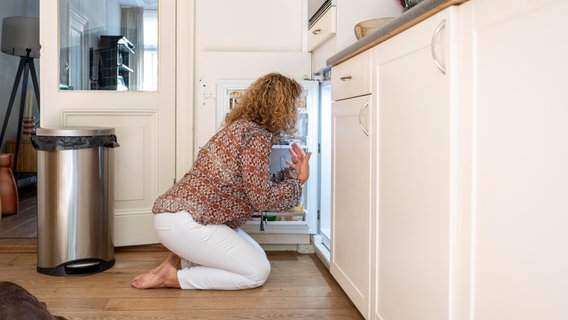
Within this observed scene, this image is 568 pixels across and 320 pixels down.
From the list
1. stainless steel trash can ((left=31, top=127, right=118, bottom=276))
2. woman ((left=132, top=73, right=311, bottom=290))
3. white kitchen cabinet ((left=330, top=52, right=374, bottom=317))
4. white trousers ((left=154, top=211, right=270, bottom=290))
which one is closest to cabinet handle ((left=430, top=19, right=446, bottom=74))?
white kitchen cabinet ((left=330, top=52, right=374, bottom=317))

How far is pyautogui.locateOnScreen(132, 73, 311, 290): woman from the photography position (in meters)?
2.15

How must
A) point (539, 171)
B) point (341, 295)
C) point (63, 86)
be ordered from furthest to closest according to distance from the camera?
point (63, 86) → point (341, 295) → point (539, 171)

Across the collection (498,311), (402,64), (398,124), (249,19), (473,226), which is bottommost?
(498,311)

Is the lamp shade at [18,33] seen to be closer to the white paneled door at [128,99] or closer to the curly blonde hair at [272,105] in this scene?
the white paneled door at [128,99]

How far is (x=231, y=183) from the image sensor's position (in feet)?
7.22

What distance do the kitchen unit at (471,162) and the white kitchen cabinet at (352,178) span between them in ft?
0.33

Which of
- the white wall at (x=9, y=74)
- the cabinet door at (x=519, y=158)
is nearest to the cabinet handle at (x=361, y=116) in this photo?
the cabinet door at (x=519, y=158)

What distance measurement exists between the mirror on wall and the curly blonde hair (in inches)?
40.4

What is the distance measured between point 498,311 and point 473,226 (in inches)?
6.9

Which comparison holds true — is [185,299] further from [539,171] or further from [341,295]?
[539,171]

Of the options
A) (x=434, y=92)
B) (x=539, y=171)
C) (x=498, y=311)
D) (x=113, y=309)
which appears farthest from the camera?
(x=113, y=309)

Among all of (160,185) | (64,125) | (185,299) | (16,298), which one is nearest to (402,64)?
(16,298)

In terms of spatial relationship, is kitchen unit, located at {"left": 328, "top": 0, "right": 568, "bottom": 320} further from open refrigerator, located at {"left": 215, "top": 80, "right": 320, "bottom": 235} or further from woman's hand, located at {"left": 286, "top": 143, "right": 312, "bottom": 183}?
open refrigerator, located at {"left": 215, "top": 80, "right": 320, "bottom": 235}

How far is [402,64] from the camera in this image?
4.62 feet
